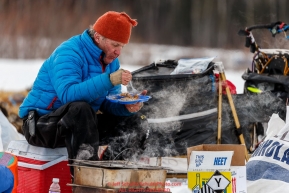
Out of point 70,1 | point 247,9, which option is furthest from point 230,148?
point 247,9

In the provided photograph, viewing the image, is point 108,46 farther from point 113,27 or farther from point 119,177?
point 119,177

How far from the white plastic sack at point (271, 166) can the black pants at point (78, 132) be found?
831 millimetres

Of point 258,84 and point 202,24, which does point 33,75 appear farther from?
point 202,24

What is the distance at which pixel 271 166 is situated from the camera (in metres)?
4.13

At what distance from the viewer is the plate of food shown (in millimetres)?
4336

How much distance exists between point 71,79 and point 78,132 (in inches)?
12.8

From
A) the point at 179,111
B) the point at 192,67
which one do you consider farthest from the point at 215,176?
the point at 192,67

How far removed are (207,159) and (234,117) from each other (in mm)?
1807

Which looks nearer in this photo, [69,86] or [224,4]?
[69,86]

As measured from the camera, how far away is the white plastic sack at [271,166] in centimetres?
402

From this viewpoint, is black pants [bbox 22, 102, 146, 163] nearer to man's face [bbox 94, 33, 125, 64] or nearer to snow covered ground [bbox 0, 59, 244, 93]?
man's face [bbox 94, 33, 125, 64]

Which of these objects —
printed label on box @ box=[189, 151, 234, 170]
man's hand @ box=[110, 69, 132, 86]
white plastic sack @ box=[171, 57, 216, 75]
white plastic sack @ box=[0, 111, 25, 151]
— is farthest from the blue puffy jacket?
white plastic sack @ box=[171, 57, 216, 75]

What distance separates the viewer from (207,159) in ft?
12.3

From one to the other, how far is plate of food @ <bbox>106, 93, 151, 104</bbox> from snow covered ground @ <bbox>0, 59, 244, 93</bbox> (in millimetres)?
4075
